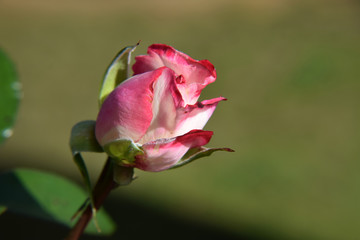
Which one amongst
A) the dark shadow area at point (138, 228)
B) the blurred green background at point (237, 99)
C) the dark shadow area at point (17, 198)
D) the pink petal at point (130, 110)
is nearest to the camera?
the pink petal at point (130, 110)

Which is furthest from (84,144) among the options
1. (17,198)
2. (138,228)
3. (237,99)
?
(237,99)

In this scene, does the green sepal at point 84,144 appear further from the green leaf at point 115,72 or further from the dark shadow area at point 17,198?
the dark shadow area at point 17,198

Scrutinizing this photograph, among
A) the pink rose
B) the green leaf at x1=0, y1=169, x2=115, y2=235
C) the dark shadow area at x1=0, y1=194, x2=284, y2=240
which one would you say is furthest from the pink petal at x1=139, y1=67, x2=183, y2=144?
the dark shadow area at x1=0, y1=194, x2=284, y2=240

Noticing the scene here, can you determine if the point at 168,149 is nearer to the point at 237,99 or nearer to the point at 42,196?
the point at 42,196

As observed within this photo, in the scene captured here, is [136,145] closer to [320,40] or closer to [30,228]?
[30,228]

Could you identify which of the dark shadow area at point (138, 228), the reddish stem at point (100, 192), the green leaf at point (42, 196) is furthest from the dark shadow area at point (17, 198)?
the dark shadow area at point (138, 228)

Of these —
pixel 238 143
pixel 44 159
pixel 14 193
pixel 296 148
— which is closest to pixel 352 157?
pixel 296 148
